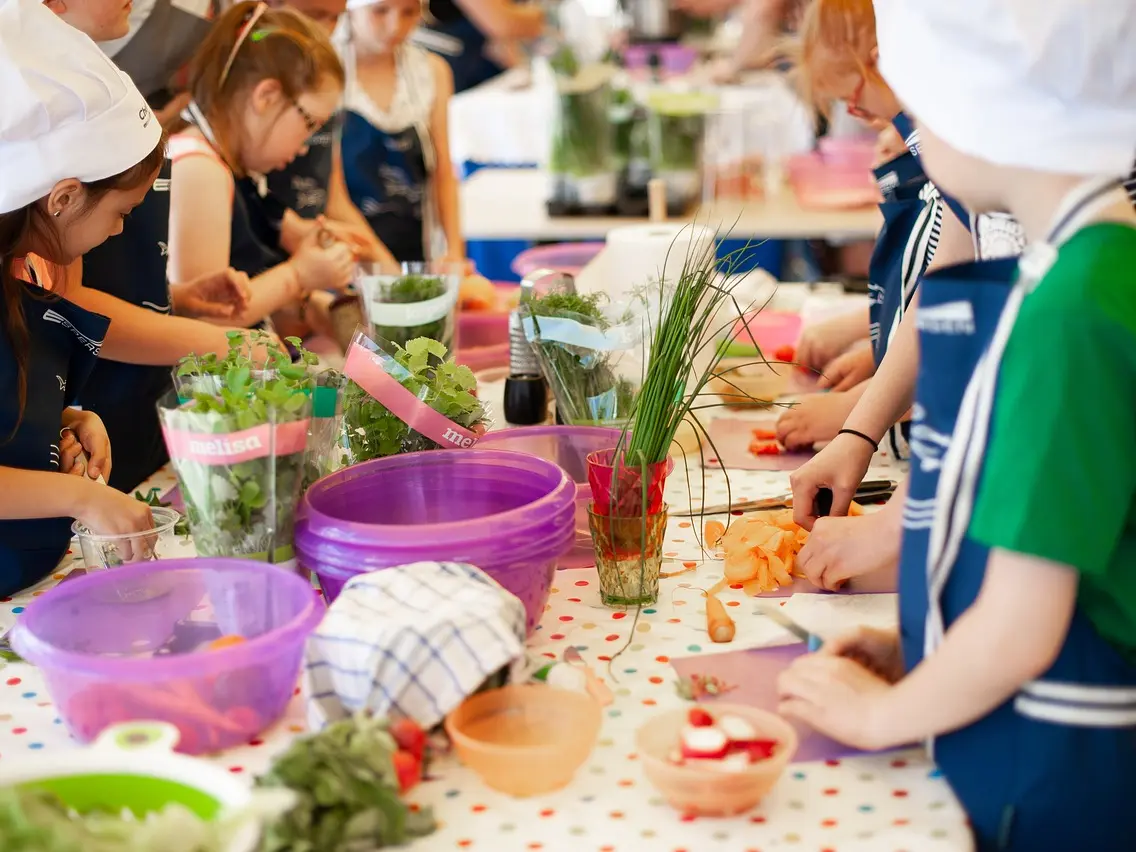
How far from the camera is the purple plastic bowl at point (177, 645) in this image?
1049mm

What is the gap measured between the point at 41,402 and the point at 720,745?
37.9 inches

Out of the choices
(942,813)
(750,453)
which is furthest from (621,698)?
(750,453)

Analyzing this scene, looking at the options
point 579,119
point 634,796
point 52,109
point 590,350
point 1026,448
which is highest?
point 52,109

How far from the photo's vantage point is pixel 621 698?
1162mm

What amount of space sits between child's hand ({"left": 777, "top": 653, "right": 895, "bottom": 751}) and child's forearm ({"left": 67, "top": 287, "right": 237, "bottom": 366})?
43.6 inches

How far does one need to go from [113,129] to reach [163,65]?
2.70 feet

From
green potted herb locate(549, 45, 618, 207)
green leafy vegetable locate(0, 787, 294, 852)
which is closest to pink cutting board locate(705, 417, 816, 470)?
green leafy vegetable locate(0, 787, 294, 852)

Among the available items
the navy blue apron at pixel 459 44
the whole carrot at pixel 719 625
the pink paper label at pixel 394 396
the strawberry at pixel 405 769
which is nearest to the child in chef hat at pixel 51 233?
the pink paper label at pixel 394 396

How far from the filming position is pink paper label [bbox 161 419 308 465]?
3.83 ft

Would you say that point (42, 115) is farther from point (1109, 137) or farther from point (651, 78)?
point (651, 78)

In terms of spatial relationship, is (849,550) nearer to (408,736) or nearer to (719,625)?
(719,625)

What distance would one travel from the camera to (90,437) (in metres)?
1.61

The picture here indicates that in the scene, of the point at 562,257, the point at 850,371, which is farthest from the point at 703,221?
the point at 850,371

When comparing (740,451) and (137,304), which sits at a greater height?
(137,304)
